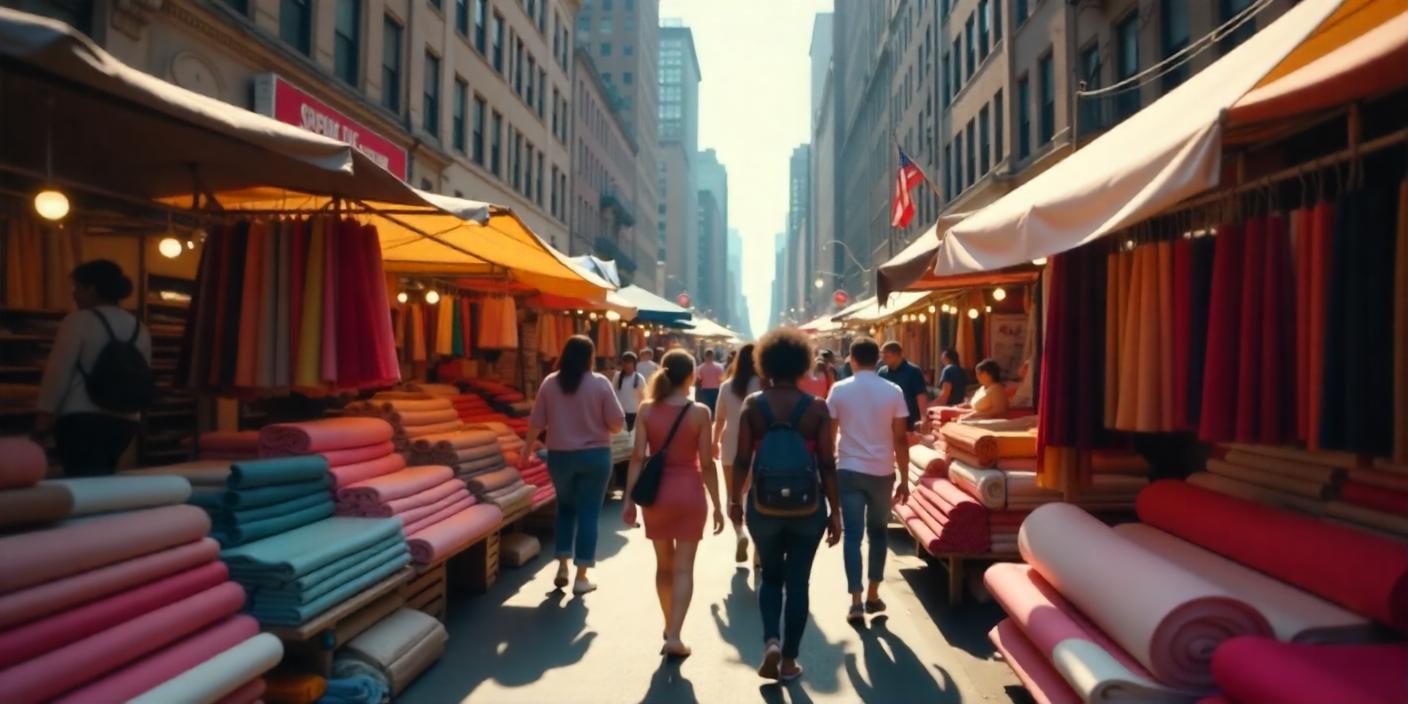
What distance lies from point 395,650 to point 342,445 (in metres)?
1.56

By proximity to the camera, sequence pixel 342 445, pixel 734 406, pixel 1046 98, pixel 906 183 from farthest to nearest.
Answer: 1. pixel 906 183
2. pixel 1046 98
3. pixel 734 406
4. pixel 342 445

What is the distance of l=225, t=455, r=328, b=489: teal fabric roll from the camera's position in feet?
15.2

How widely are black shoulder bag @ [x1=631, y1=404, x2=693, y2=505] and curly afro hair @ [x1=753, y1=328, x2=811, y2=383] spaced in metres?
0.80

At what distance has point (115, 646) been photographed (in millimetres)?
3324

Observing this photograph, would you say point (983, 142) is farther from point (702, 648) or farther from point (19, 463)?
point (19, 463)

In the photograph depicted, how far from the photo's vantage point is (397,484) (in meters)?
6.01

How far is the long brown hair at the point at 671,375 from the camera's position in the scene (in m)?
5.79

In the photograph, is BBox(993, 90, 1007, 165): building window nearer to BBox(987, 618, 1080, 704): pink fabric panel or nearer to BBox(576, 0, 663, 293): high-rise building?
BBox(987, 618, 1080, 704): pink fabric panel

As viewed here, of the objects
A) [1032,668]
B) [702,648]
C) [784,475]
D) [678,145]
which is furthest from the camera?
[678,145]

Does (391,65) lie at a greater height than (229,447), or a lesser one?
greater

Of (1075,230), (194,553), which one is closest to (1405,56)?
(1075,230)

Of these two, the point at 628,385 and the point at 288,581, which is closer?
the point at 288,581

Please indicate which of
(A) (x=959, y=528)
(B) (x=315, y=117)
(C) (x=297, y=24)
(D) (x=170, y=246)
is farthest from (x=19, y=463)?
(C) (x=297, y=24)

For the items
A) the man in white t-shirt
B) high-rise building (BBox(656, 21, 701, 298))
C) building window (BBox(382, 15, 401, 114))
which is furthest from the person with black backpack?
high-rise building (BBox(656, 21, 701, 298))
